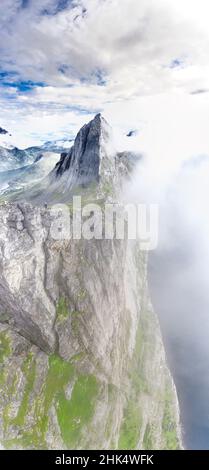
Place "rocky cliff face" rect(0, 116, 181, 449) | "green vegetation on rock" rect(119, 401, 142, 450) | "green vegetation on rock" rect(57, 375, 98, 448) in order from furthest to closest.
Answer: "green vegetation on rock" rect(119, 401, 142, 450) < "green vegetation on rock" rect(57, 375, 98, 448) < "rocky cliff face" rect(0, 116, 181, 449)

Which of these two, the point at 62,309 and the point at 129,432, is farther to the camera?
the point at 129,432

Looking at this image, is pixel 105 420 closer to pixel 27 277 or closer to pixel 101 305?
pixel 101 305

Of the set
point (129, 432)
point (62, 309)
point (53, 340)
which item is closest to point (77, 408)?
point (53, 340)

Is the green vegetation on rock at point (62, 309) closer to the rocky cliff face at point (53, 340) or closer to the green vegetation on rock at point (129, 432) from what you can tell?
the rocky cliff face at point (53, 340)

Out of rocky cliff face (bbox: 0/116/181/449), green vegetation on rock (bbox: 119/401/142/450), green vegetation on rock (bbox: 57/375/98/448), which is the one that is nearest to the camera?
rocky cliff face (bbox: 0/116/181/449)

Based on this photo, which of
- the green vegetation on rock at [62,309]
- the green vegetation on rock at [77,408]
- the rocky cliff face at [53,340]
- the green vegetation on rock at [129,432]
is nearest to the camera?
the rocky cliff face at [53,340]

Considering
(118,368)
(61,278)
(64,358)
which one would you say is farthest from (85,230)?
(118,368)

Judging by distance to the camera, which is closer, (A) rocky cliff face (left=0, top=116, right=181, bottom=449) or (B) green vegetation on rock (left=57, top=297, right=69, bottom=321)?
(A) rocky cliff face (left=0, top=116, right=181, bottom=449)

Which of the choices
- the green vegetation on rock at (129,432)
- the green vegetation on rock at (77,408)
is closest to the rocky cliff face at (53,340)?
the green vegetation on rock at (77,408)

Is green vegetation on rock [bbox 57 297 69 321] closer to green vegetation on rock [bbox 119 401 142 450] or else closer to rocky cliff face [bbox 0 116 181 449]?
rocky cliff face [bbox 0 116 181 449]

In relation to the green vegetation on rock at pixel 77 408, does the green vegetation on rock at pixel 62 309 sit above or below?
above

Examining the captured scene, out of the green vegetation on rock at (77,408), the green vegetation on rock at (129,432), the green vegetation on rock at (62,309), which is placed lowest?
the green vegetation on rock at (129,432)

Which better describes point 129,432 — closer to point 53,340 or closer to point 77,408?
point 77,408

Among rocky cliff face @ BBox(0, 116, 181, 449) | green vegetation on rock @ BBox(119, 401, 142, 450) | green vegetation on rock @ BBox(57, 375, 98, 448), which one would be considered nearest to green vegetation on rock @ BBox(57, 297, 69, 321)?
rocky cliff face @ BBox(0, 116, 181, 449)
